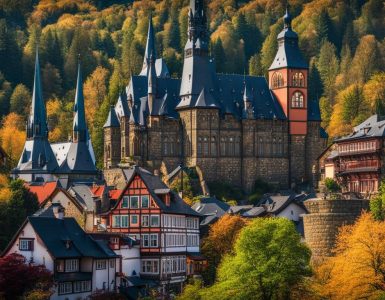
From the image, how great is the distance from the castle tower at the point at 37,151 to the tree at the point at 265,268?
72.7 metres

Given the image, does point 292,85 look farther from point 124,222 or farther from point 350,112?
point 124,222

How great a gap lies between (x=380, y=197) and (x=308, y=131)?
169 feet

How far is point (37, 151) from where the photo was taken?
167 metres

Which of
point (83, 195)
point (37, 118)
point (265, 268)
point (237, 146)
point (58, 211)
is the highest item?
point (37, 118)

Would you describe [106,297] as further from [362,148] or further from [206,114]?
[206,114]

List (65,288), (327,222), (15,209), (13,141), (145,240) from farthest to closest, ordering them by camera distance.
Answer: (13,141) < (15,209) < (327,222) < (145,240) < (65,288)

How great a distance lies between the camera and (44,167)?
6486 inches

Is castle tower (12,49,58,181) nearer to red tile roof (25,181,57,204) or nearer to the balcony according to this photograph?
red tile roof (25,181,57,204)

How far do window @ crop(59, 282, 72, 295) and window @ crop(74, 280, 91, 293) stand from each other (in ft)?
2.19

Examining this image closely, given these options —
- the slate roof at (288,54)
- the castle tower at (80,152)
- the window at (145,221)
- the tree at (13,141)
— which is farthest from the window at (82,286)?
the tree at (13,141)

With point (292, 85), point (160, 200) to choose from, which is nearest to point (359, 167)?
point (160, 200)

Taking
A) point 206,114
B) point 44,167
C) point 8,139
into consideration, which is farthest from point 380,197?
point 8,139

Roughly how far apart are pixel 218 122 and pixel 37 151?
25.5 m

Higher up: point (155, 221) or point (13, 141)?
point (13, 141)
